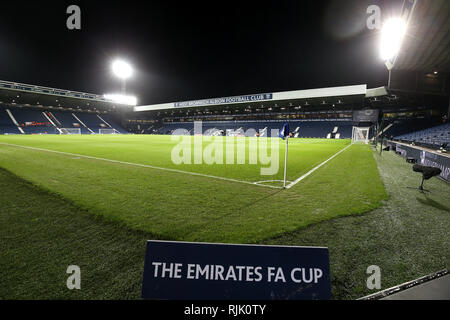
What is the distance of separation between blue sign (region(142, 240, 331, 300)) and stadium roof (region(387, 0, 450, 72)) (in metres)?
17.4

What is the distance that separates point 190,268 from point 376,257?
2.60 meters

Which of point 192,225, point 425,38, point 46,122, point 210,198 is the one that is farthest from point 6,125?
point 425,38

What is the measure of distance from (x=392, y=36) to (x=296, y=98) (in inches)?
1028

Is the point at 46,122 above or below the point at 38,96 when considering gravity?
below

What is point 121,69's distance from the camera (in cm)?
5331

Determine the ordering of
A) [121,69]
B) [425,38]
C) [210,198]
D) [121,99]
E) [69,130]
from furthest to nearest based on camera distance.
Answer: [121,99]
[69,130]
[121,69]
[425,38]
[210,198]

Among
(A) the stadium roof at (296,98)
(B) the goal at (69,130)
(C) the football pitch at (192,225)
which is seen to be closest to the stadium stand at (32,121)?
(B) the goal at (69,130)

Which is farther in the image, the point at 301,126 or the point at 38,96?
the point at 301,126

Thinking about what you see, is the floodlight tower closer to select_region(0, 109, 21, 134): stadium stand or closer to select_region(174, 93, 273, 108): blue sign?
select_region(174, 93, 273, 108): blue sign

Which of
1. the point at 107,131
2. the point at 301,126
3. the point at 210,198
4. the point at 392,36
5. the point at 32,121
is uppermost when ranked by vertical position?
the point at 392,36

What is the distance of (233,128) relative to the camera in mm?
65062

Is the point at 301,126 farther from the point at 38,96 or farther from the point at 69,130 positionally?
Answer: the point at 38,96

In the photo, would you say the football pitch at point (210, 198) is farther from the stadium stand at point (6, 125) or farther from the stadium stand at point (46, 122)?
the stadium stand at point (46, 122)

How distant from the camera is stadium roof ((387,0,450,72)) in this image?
11.6 metres
